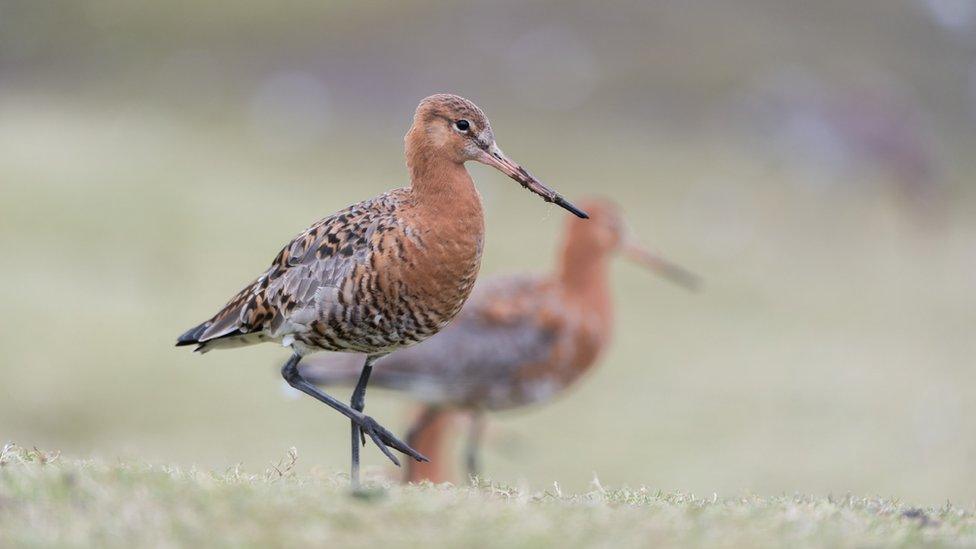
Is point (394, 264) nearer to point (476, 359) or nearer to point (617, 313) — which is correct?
point (476, 359)

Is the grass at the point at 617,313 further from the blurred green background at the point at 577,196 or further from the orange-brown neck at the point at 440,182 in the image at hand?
the orange-brown neck at the point at 440,182

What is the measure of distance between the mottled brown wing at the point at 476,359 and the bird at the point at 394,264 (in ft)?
11.0

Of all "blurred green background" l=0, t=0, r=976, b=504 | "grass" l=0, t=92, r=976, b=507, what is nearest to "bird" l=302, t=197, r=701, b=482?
"grass" l=0, t=92, r=976, b=507

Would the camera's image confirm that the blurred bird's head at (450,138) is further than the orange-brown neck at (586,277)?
No

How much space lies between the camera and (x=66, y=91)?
88.1 feet

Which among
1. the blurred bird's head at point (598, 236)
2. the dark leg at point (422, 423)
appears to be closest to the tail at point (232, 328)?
the dark leg at point (422, 423)

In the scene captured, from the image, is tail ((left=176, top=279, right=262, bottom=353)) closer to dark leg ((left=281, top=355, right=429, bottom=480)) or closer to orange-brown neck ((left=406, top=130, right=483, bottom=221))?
dark leg ((left=281, top=355, right=429, bottom=480))

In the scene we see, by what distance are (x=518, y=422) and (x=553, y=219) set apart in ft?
25.0

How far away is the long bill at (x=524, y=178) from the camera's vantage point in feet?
19.1

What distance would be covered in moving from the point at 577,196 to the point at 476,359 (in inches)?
496

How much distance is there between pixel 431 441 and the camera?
975 centimetres

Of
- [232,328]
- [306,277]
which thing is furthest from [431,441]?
[306,277]

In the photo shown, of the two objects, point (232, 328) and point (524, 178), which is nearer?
point (524, 178)

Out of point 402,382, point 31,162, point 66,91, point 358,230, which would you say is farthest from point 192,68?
point 358,230
